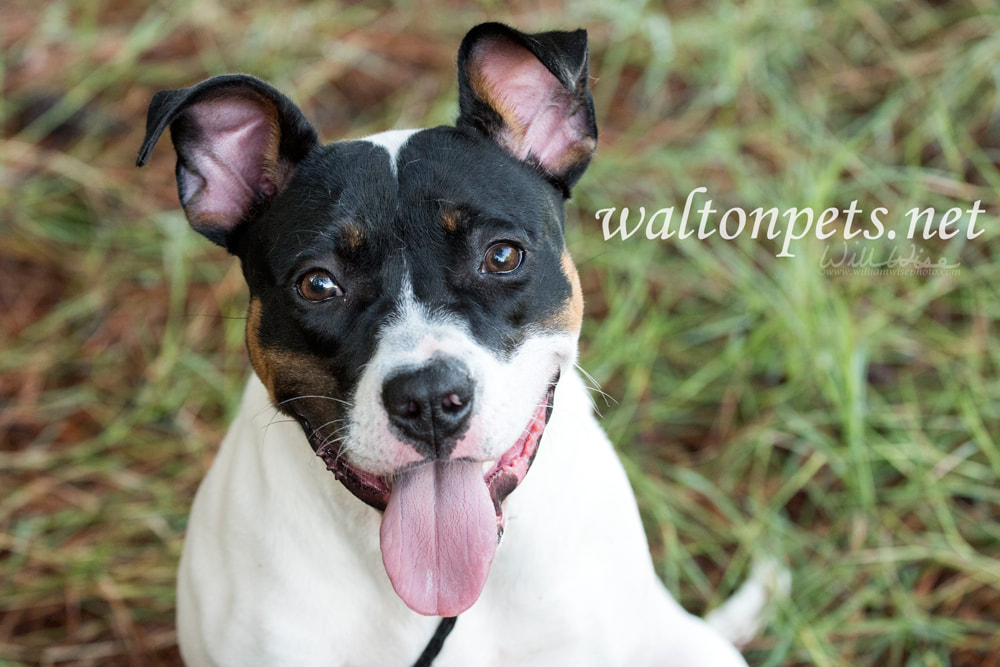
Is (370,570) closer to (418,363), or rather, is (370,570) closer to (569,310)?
(418,363)

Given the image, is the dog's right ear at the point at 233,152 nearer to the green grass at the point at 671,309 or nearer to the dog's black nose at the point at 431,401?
the dog's black nose at the point at 431,401

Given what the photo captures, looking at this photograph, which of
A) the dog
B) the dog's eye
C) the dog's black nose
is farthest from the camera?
the dog's eye

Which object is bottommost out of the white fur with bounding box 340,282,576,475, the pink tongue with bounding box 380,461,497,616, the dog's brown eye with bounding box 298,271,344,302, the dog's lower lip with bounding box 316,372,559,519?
the pink tongue with bounding box 380,461,497,616

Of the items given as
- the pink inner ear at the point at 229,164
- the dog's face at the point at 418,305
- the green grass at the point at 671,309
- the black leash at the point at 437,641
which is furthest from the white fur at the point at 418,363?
the green grass at the point at 671,309

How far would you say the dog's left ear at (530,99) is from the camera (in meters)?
2.72

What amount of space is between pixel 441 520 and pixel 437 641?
0.38 m

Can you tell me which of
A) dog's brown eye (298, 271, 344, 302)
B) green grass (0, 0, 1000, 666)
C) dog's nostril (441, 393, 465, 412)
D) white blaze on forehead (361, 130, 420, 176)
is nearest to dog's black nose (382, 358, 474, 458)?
dog's nostril (441, 393, 465, 412)

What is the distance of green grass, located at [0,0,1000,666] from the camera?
14.3 feet

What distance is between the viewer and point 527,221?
2730mm

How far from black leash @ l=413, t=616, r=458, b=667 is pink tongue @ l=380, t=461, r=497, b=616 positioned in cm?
18

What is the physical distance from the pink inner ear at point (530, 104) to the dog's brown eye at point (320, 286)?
1.99 feet

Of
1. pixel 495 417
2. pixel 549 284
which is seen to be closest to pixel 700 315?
pixel 549 284

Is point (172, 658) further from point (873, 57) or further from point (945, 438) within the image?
point (873, 57)

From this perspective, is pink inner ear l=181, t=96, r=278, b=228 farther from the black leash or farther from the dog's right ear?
the black leash
